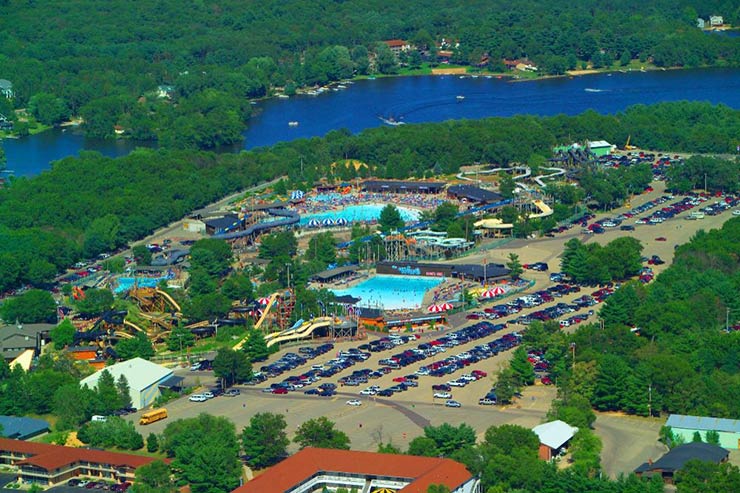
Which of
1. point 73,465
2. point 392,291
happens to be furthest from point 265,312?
point 73,465

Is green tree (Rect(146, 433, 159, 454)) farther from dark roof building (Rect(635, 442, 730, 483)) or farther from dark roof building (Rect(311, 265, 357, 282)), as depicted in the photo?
dark roof building (Rect(311, 265, 357, 282))

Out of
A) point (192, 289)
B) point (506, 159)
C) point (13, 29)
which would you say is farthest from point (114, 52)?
point (192, 289)

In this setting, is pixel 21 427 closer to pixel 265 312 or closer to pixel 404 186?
pixel 265 312

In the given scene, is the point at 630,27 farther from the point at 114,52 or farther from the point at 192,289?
the point at 192,289

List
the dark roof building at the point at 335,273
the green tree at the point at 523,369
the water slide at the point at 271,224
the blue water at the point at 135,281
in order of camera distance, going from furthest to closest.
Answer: the water slide at the point at 271,224, the dark roof building at the point at 335,273, the blue water at the point at 135,281, the green tree at the point at 523,369

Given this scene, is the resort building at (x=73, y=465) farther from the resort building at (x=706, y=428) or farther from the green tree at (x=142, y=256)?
the green tree at (x=142, y=256)

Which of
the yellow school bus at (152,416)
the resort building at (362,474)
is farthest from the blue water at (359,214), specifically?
the resort building at (362,474)
